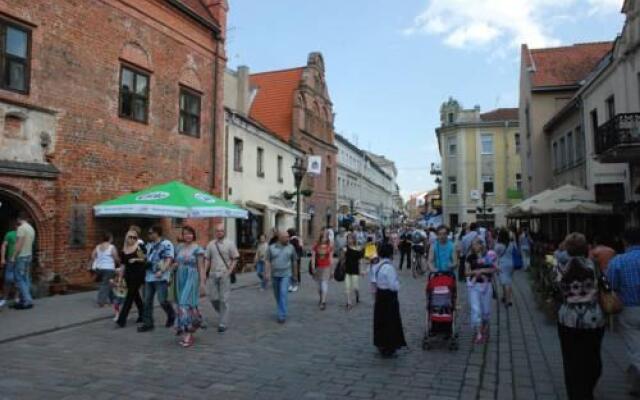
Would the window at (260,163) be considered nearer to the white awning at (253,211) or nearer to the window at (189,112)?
the white awning at (253,211)

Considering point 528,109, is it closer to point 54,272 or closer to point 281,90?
point 281,90

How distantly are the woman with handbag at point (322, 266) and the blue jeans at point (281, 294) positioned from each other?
1822 millimetres

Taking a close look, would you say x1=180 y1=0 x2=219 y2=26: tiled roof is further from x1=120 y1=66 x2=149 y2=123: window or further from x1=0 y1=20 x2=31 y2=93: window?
x1=0 y1=20 x2=31 y2=93: window

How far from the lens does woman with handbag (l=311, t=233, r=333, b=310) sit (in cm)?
1199

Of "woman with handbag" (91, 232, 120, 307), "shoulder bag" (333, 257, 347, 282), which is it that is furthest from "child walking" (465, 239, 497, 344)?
"woman with handbag" (91, 232, 120, 307)

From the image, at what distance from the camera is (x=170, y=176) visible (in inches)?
695

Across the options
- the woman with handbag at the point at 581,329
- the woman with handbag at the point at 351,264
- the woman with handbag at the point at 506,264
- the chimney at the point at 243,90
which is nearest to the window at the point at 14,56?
the woman with handbag at the point at 351,264

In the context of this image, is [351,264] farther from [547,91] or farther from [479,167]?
[479,167]

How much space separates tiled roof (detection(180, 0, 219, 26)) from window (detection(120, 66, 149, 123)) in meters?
3.97

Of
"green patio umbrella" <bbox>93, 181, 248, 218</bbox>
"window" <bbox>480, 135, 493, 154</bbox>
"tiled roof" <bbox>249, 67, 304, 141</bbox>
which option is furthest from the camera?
"window" <bbox>480, 135, 493, 154</bbox>

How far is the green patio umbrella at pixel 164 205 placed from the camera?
13.5 metres

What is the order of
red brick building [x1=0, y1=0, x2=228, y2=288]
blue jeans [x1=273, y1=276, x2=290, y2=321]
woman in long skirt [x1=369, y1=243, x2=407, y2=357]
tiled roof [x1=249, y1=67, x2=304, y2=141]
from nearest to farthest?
woman in long skirt [x1=369, y1=243, x2=407, y2=357]
blue jeans [x1=273, y1=276, x2=290, y2=321]
red brick building [x1=0, y1=0, x2=228, y2=288]
tiled roof [x1=249, y1=67, x2=304, y2=141]

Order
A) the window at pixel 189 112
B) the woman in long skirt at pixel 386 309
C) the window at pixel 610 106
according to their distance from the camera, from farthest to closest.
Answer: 1. the window at pixel 189 112
2. the window at pixel 610 106
3. the woman in long skirt at pixel 386 309

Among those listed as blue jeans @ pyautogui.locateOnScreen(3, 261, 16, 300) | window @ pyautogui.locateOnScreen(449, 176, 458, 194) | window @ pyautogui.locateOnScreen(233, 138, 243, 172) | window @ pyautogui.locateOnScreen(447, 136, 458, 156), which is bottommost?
blue jeans @ pyautogui.locateOnScreen(3, 261, 16, 300)
